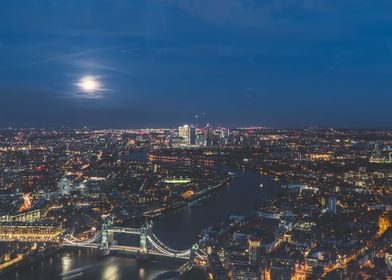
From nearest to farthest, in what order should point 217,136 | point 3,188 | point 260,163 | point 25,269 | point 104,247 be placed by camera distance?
1. point 25,269
2. point 104,247
3. point 3,188
4. point 260,163
5. point 217,136

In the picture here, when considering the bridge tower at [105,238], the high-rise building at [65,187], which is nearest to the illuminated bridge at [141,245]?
the bridge tower at [105,238]

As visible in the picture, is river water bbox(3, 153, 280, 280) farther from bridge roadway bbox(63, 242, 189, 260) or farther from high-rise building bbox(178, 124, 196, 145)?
high-rise building bbox(178, 124, 196, 145)

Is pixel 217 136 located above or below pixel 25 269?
above

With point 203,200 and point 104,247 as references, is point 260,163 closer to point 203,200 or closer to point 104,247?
point 203,200

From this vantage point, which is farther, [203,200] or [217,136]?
[217,136]

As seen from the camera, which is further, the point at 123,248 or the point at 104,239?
the point at 104,239

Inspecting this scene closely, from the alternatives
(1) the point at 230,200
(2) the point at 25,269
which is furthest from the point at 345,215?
(2) the point at 25,269

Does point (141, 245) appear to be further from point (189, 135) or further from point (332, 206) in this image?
point (189, 135)

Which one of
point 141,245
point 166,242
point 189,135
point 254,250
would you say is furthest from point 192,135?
point 254,250
